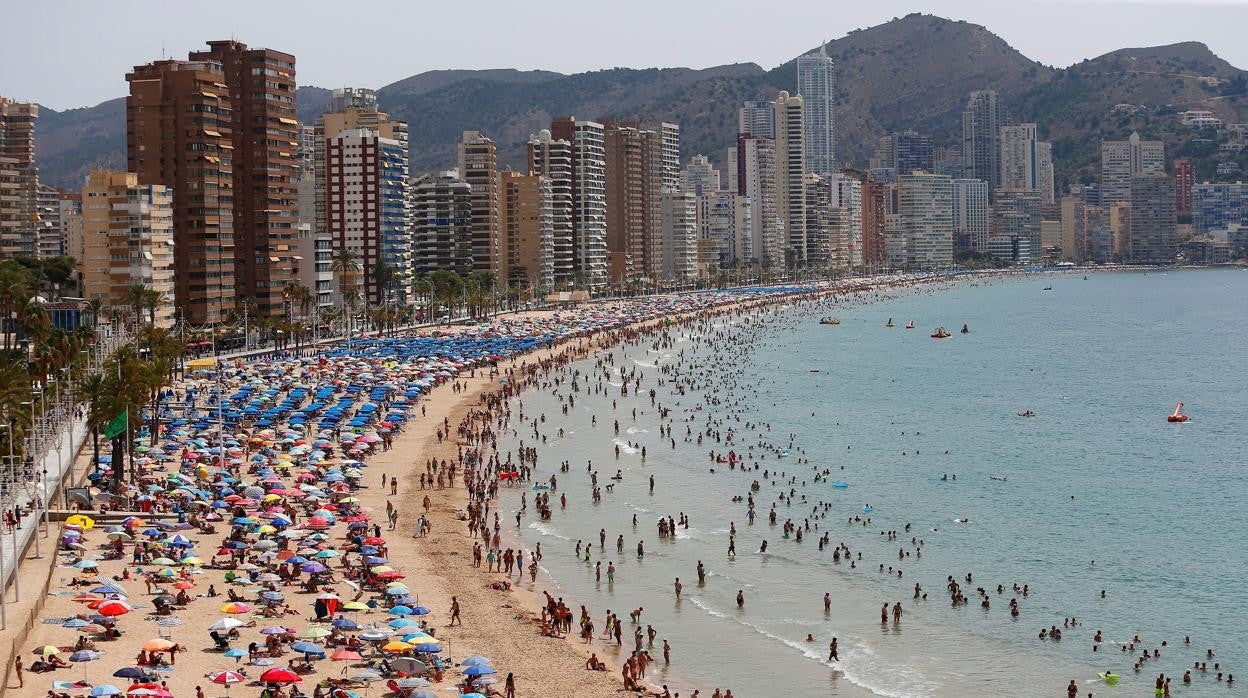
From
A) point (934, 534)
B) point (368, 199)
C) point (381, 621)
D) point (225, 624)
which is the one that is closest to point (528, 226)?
point (368, 199)

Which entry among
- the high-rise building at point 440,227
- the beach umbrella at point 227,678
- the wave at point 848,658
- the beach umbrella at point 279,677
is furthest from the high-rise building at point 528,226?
the beach umbrella at point 279,677

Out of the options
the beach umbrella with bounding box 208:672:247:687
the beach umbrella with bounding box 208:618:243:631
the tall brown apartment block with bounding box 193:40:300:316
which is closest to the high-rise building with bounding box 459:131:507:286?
the tall brown apartment block with bounding box 193:40:300:316

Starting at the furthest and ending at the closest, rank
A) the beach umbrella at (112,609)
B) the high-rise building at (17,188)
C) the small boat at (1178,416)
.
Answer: the high-rise building at (17,188)
the small boat at (1178,416)
the beach umbrella at (112,609)

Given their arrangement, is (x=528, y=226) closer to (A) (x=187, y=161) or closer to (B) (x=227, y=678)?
(A) (x=187, y=161)

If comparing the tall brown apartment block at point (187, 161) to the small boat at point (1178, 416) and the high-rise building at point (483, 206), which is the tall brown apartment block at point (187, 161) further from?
the high-rise building at point (483, 206)

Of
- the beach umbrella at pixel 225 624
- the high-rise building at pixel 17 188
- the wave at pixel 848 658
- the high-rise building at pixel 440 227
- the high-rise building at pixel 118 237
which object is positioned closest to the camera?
the wave at pixel 848 658

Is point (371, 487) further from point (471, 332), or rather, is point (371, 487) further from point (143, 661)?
point (471, 332)
